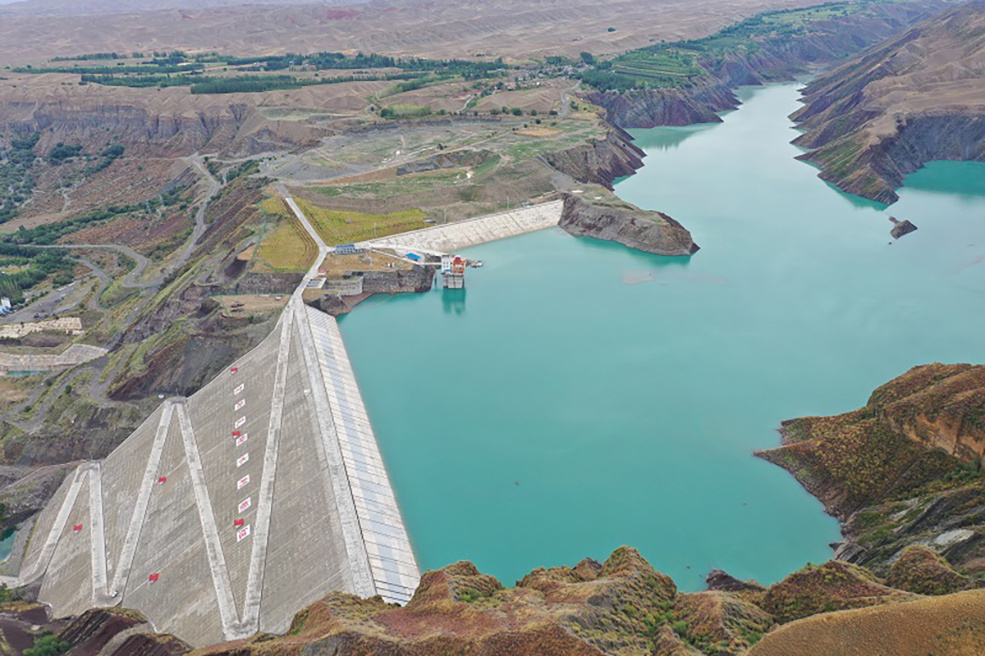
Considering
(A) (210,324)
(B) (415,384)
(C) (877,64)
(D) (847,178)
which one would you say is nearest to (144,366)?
(A) (210,324)

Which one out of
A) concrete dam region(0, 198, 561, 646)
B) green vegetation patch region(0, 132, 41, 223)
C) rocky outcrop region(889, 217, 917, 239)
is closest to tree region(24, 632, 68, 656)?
concrete dam region(0, 198, 561, 646)

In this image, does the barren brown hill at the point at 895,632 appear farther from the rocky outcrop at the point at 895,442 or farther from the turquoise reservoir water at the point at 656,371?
the rocky outcrop at the point at 895,442

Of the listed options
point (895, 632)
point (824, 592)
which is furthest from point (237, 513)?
point (895, 632)

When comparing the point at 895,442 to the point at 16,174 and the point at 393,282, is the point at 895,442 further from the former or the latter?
the point at 16,174

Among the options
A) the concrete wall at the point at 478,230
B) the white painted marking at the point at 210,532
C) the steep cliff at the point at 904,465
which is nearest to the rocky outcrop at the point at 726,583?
the steep cliff at the point at 904,465

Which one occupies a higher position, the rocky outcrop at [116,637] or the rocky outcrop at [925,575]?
the rocky outcrop at [925,575]
